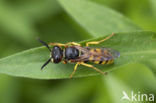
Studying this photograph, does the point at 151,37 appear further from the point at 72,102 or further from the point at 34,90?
the point at 34,90

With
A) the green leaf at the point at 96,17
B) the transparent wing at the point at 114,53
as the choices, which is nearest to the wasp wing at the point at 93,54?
the transparent wing at the point at 114,53

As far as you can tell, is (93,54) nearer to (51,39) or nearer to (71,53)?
(71,53)

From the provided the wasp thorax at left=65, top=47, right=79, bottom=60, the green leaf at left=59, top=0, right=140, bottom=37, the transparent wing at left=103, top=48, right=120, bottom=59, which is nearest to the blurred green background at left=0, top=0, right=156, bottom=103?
the wasp thorax at left=65, top=47, right=79, bottom=60

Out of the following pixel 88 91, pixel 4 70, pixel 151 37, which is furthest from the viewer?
pixel 88 91

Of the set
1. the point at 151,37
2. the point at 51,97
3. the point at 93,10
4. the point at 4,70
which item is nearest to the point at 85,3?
the point at 93,10

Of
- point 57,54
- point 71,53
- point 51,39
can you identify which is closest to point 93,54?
point 71,53

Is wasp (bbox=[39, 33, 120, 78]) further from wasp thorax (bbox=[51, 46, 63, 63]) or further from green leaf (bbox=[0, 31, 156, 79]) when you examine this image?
green leaf (bbox=[0, 31, 156, 79])
